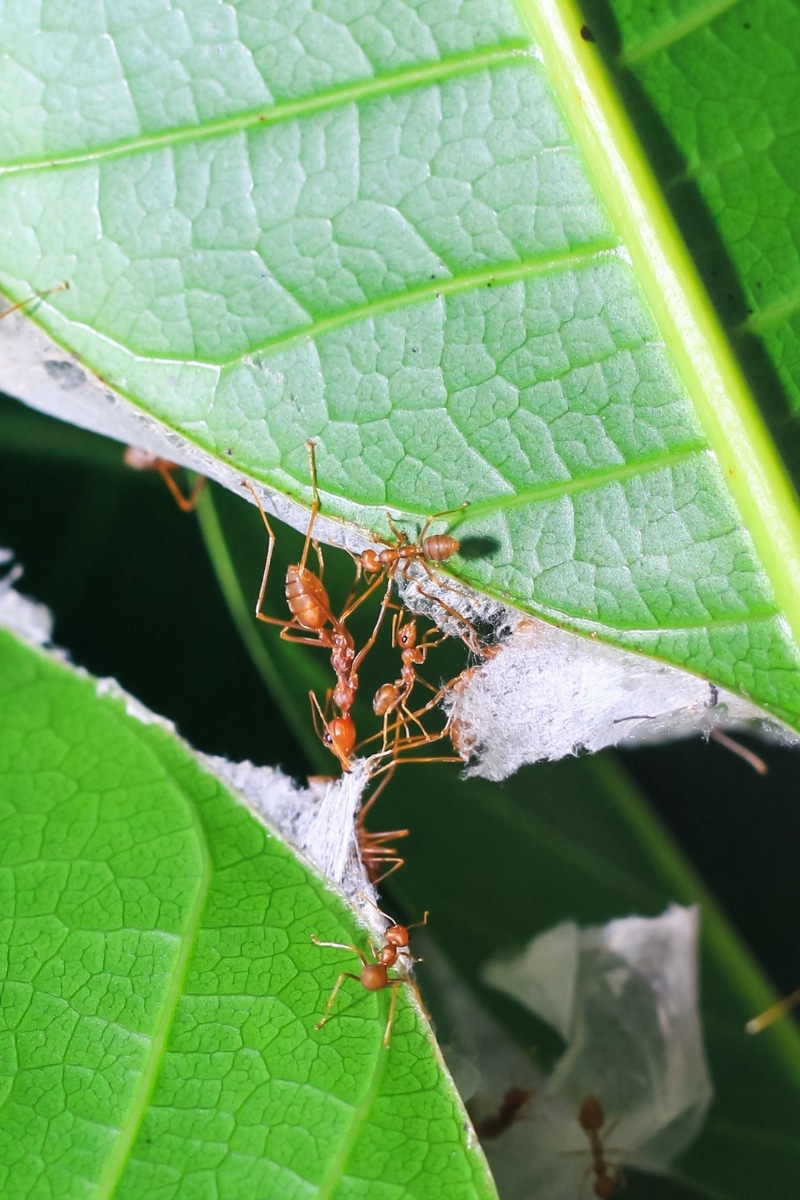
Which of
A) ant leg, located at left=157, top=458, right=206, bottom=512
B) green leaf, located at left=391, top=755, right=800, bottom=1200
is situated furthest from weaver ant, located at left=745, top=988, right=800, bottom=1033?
ant leg, located at left=157, top=458, right=206, bottom=512

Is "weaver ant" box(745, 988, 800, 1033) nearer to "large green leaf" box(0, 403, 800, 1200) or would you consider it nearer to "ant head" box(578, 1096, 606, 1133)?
"large green leaf" box(0, 403, 800, 1200)

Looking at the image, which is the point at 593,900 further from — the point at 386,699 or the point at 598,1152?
the point at 386,699

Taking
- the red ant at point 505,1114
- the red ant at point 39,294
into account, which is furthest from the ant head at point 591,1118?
the red ant at point 39,294

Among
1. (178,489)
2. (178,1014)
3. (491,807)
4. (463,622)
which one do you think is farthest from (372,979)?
(178,489)

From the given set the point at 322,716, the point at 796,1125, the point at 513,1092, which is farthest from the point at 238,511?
the point at 796,1125

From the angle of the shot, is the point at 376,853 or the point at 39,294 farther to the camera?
the point at 376,853

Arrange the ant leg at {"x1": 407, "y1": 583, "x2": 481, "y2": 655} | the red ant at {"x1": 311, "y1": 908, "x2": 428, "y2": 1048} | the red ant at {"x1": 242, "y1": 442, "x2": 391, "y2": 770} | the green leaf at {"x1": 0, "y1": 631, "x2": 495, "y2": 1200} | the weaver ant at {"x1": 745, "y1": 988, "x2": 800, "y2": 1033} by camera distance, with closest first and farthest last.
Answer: the green leaf at {"x1": 0, "y1": 631, "x2": 495, "y2": 1200}
the red ant at {"x1": 311, "y1": 908, "x2": 428, "y2": 1048}
the ant leg at {"x1": 407, "y1": 583, "x2": 481, "y2": 655}
the red ant at {"x1": 242, "y1": 442, "x2": 391, "y2": 770}
the weaver ant at {"x1": 745, "y1": 988, "x2": 800, "y2": 1033}

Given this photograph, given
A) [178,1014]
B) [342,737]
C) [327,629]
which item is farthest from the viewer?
[327,629]

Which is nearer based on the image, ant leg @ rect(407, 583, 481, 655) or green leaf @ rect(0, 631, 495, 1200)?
green leaf @ rect(0, 631, 495, 1200)
